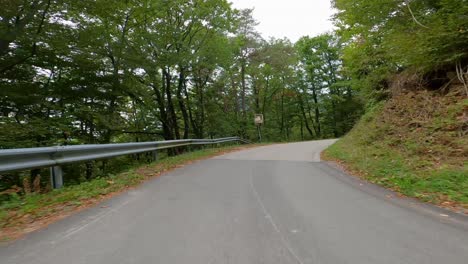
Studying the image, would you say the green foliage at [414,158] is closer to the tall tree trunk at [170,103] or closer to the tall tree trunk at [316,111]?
the tall tree trunk at [170,103]

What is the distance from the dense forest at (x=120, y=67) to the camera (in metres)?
8.71

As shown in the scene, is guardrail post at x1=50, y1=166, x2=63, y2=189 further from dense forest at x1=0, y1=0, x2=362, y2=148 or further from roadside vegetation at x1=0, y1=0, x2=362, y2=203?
dense forest at x1=0, y1=0, x2=362, y2=148

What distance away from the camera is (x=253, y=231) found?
125 inches

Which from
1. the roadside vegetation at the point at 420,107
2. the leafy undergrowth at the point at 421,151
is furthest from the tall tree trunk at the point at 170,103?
the leafy undergrowth at the point at 421,151

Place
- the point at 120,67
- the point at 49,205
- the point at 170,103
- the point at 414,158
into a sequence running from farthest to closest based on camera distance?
the point at 170,103 < the point at 120,67 < the point at 414,158 < the point at 49,205

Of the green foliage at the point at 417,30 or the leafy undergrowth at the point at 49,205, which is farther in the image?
the green foliage at the point at 417,30

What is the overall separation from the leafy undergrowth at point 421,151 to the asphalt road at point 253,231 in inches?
27.5

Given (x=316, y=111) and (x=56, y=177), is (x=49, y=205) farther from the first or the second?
(x=316, y=111)

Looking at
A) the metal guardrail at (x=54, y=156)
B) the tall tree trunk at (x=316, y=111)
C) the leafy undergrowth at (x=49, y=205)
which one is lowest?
the leafy undergrowth at (x=49, y=205)

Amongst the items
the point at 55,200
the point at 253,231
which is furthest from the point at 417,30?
the point at 55,200

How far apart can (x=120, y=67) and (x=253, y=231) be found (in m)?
12.1

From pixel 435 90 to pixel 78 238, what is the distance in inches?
446

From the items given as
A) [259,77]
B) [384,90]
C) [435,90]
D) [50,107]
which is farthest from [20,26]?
[259,77]

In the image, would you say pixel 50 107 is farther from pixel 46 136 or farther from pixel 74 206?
pixel 74 206
